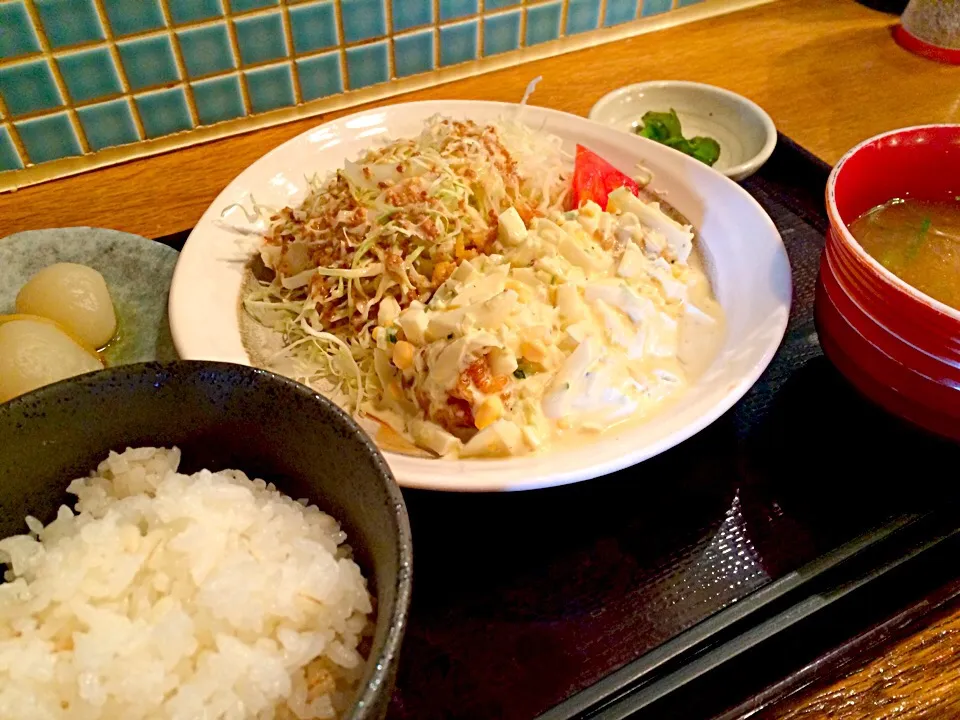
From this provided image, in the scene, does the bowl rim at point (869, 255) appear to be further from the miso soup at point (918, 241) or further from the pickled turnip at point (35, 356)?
the pickled turnip at point (35, 356)

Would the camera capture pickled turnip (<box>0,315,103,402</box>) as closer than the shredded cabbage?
Yes

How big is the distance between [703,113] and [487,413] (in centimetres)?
129

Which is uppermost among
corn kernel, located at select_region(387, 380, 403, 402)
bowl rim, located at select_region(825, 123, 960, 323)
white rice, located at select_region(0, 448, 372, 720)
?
bowl rim, located at select_region(825, 123, 960, 323)

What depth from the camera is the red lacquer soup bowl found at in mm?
1069

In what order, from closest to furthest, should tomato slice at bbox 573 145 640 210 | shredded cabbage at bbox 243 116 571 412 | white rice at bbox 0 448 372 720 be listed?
white rice at bbox 0 448 372 720 → shredded cabbage at bbox 243 116 571 412 → tomato slice at bbox 573 145 640 210

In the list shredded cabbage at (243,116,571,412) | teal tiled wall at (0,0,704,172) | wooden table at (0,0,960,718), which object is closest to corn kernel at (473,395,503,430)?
shredded cabbage at (243,116,571,412)

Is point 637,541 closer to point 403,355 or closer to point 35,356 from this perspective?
point 403,355

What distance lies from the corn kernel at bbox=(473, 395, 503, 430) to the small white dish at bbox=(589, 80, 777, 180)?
101cm

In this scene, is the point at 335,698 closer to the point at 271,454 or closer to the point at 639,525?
the point at 271,454

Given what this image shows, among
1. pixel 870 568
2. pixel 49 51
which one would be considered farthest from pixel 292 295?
pixel 870 568

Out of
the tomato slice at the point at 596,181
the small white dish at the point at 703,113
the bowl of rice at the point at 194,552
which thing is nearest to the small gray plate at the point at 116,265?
the bowl of rice at the point at 194,552

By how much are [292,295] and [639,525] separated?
831 mm

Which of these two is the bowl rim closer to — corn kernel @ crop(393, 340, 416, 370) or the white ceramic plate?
the white ceramic plate

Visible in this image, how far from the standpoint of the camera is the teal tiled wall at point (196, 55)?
1.70m
